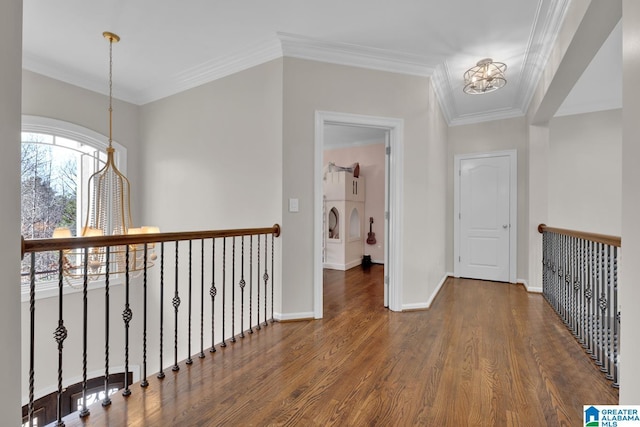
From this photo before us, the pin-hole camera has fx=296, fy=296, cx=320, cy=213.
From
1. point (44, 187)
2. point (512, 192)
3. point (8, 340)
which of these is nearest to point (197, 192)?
point (44, 187)

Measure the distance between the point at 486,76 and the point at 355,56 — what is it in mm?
1444

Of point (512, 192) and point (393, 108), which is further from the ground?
point (393, 108)

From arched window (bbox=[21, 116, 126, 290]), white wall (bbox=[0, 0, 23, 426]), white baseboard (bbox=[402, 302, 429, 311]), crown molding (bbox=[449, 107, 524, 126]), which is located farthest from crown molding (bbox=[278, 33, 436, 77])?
arched window (bbox=[21, 116, 126, 290])

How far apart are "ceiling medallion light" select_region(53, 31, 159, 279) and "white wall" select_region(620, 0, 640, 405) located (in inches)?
93.6

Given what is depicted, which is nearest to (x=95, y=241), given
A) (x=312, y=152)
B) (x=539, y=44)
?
(x=312, y=152)

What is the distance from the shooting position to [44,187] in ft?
12.0

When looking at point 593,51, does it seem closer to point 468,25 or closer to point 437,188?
point 468,25

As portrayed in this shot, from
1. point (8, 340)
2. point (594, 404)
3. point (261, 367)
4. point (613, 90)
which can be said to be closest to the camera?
point (8, 340)

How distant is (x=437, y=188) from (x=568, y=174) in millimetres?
1896

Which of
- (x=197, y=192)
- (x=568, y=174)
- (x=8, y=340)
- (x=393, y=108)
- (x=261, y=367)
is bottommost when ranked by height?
(x=261, y=367)

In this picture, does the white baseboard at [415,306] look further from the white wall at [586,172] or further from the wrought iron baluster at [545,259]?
the white wall at [586,172]

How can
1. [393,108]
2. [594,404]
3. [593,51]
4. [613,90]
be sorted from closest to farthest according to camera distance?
[594,404] < [593,51] < [393,108] < [613,90]

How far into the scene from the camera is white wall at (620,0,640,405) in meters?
1.19

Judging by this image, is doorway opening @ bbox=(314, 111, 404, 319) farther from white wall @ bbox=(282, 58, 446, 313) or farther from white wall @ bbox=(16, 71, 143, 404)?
white wall @ bbox=(16, 71, 143, 404)
